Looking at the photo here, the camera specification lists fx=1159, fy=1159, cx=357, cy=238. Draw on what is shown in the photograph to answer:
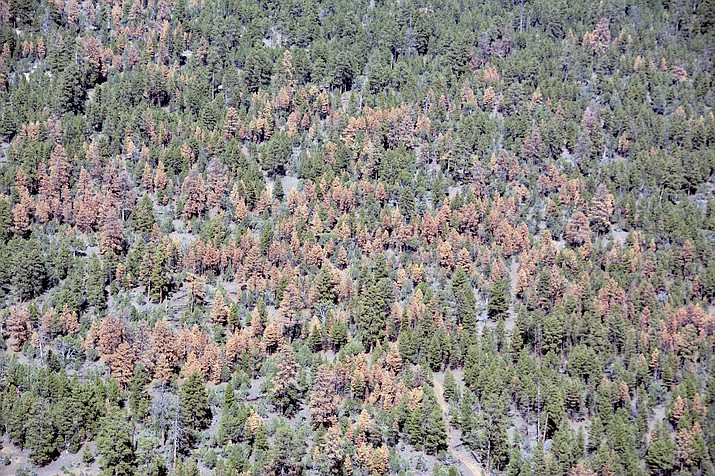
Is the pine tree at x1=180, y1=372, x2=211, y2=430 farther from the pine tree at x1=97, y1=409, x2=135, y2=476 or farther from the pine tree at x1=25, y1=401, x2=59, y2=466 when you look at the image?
the pine tree at x1=25, y1=401, x2=59, y2=466

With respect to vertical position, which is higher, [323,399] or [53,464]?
[323,399]

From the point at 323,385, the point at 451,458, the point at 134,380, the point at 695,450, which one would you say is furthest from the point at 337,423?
the point at 695,450

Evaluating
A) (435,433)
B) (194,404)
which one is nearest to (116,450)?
(194,404)

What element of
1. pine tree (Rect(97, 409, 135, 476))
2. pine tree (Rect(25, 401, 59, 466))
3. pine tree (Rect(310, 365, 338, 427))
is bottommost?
pine tree (Rect(25, 401, 59, 466))

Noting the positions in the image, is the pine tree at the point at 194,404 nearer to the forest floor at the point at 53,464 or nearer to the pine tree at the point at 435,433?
the forest floor at the point at 53,464

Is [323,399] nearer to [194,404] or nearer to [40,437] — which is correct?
[194,404]

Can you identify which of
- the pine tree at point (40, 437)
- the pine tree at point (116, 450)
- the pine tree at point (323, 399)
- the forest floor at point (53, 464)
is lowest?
the forest floor at point (53, 464)

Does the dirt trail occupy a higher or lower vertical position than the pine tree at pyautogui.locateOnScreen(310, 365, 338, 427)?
lower

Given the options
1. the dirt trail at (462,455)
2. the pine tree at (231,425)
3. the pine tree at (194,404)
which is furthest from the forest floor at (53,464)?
the dirt trail at (462,455)

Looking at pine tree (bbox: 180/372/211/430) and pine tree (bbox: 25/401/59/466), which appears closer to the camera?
pine tree (bbox: 25/401/59/466)

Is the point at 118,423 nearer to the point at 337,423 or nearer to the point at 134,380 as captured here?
the point at 134,380

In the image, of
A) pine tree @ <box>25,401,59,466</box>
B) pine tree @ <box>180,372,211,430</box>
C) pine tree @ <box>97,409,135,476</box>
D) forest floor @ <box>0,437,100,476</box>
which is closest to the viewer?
pine tree @ <box>97,409,135,476</box>

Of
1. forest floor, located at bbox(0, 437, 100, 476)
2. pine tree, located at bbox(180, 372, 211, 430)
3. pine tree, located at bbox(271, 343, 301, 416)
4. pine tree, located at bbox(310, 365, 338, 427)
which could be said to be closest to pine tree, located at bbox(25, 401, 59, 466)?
forest floor, located at bbox(0, 437, 100, 476)
